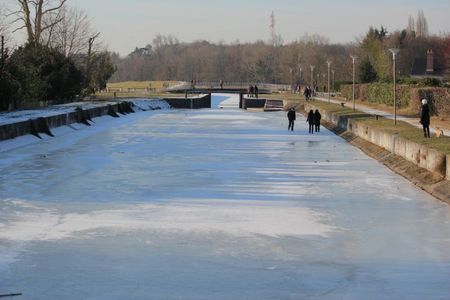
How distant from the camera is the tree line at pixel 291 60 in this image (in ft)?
302

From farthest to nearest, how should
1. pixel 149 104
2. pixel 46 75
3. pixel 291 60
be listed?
1. pixel 291 60
2. pixel 149 104
3. pixel 46 75

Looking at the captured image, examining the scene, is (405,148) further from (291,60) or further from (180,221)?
(291,60)

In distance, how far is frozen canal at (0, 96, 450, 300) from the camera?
8.91 m

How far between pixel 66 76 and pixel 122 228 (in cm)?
4291

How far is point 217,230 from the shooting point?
12219 mm

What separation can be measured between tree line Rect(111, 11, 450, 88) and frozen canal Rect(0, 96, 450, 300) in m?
58.1

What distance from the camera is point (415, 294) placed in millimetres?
8508

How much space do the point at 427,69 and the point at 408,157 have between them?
233 ft

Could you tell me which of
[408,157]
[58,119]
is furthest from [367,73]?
[408,157]

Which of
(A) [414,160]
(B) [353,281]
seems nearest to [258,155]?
(A) [414,160]

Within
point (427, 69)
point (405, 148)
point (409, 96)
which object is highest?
point (427, 69)

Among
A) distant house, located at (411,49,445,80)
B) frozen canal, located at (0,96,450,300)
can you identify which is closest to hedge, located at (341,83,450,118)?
frozen canal, located at (0,96,450,300)

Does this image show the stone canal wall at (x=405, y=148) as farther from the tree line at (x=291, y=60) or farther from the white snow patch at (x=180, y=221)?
the tree line at (x=291, y=60)

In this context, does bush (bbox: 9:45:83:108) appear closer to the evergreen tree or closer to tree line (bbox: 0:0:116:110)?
tree line (bbox: 0:0:116:110)
